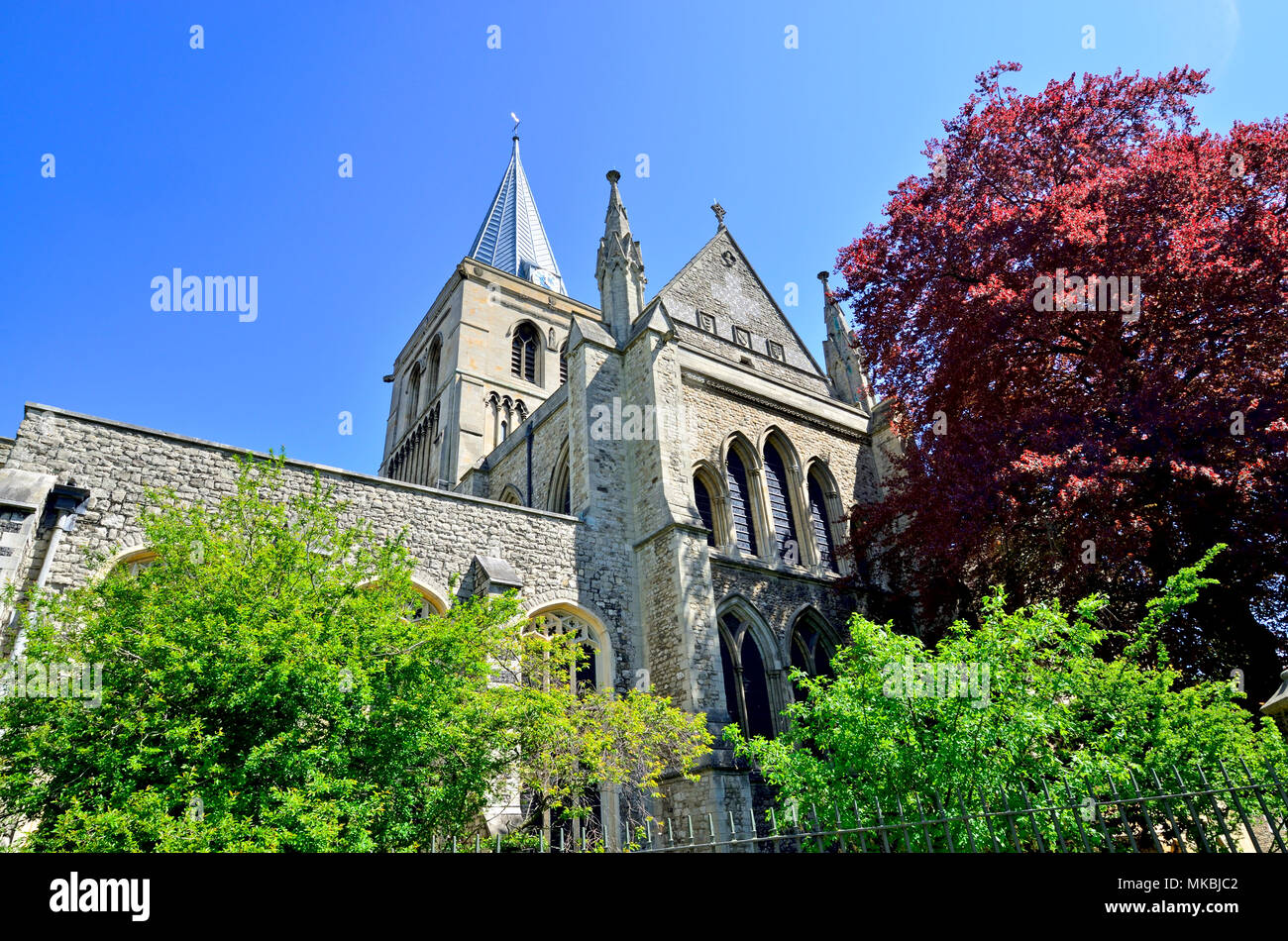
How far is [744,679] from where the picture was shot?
13477mm

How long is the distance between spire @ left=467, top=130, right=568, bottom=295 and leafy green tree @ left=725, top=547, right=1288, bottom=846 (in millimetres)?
31922

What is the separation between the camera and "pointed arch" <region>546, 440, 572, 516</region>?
16.9 metres

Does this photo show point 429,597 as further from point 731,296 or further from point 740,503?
point 731,296

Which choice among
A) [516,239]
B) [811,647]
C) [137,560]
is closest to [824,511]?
[811,647]

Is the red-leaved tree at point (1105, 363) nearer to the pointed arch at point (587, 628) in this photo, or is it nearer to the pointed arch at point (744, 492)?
the pointed arch at point (744, 492)

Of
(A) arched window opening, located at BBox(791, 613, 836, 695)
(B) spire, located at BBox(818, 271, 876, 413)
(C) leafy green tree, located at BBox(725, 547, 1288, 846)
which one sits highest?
(B) spire, located at BBox(818, 271, 876, 413)

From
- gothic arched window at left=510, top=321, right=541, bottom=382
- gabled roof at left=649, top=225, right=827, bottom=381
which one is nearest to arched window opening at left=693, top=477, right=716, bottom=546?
gabled roof at left=649, top=225, right=827, bottom=381

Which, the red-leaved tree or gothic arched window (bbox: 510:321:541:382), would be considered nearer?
the red-leaved tree

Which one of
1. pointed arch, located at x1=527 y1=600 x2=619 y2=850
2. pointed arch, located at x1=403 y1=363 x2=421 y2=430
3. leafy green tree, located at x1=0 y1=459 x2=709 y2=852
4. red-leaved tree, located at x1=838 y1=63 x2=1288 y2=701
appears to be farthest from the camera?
pointed arch, located at x1=403 y1=363 x2=421 y2=430

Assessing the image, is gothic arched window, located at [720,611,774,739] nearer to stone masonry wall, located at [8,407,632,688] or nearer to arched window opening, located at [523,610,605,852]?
stone masonry wall, located at [8,407,632,688]

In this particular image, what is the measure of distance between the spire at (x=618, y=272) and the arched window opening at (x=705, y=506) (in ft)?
11.7

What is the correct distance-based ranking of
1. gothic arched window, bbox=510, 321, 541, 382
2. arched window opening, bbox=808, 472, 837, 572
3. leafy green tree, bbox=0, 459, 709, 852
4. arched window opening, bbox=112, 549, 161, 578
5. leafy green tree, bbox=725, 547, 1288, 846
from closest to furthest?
leafy green tree, bbox=0, 459, 709, 852 → leafy green tree, bbox=725, 547, 1288, 846 → arched window opening, bbox=112, 549, 161, 578 → arched window opening, bbox=808, 472, 837, 572 → gothic arched window, bbox=510, 321, 541, 382
